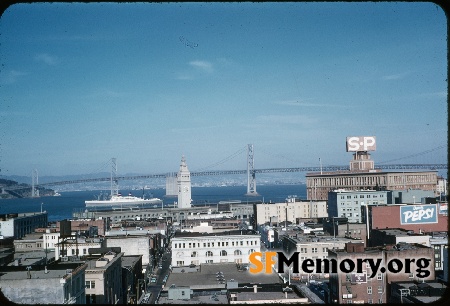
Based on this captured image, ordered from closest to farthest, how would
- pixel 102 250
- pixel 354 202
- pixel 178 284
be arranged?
pixel 178 284 → pixel 102 250 → pixel 354 202

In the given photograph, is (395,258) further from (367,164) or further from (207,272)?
(367,164)

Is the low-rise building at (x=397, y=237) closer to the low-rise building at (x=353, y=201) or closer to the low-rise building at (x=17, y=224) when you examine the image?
the low-rise building at (x=353, y=201)

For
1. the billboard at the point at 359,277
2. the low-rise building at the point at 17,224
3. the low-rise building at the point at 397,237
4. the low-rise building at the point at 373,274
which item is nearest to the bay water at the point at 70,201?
the low-rise building at the point at 17,224

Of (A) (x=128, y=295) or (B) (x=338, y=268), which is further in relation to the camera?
(A) (x=128, y=295)

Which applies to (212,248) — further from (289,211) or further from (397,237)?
(289,211)

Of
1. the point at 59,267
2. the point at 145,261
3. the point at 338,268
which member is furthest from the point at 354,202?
the point at 59,267

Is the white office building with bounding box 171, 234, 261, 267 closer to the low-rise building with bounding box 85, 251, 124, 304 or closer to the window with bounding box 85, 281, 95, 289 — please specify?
the low-rise building with bounding box 85, 251, 124, 304

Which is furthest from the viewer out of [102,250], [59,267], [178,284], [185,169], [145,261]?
[185,169]
